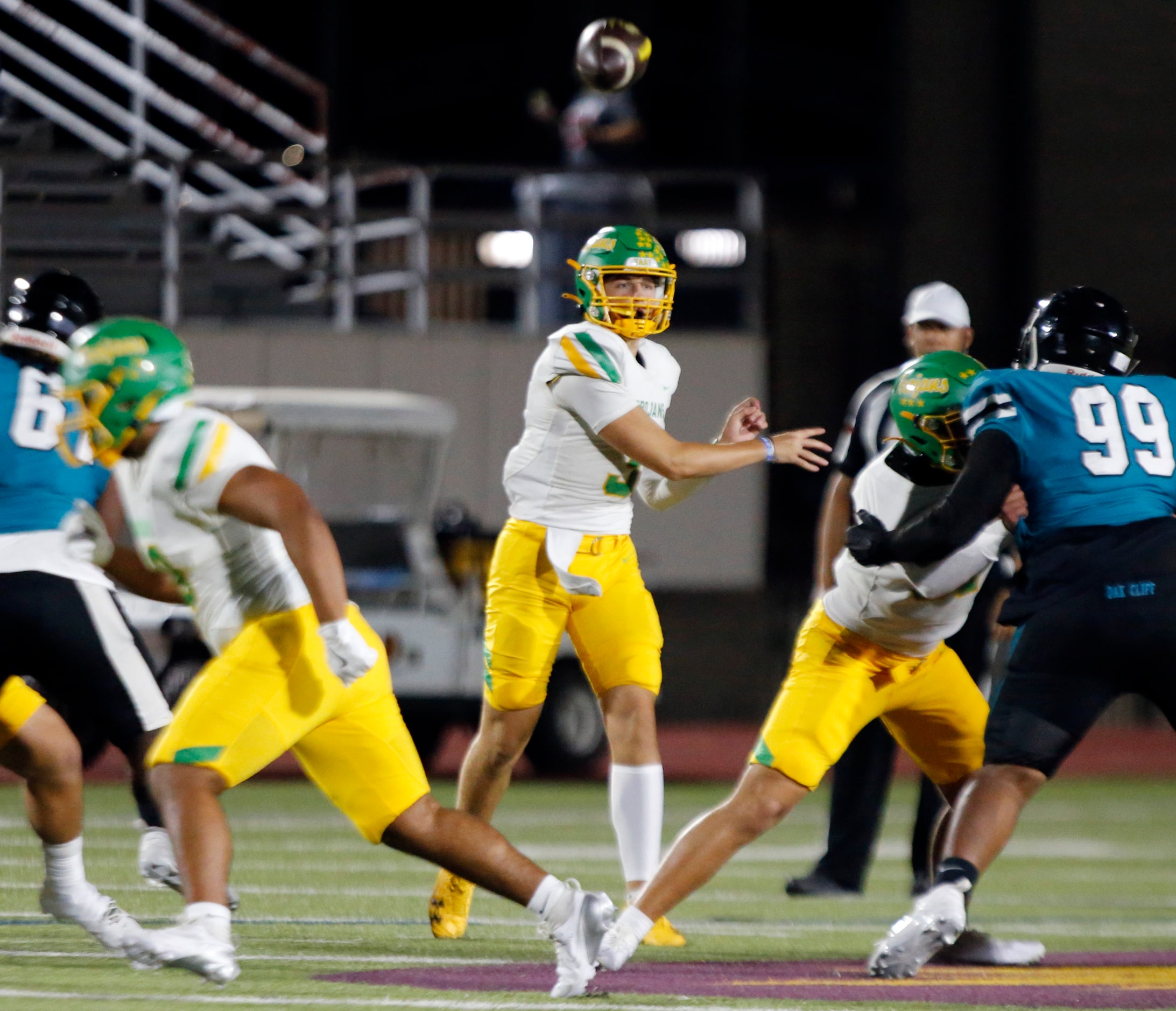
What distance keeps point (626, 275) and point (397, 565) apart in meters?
7.32

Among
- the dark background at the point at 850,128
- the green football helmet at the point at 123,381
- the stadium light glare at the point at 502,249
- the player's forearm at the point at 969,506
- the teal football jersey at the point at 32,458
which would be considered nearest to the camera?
the green football helmet at the point at 123,381

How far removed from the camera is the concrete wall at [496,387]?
55.7ft

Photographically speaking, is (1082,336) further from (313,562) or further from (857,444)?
(313,562)

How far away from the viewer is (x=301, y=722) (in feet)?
16.5

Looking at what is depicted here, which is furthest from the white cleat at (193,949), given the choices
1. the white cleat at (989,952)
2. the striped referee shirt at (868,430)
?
the striped referee shirt at (868,430)

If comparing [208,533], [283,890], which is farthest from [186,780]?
[283,890]

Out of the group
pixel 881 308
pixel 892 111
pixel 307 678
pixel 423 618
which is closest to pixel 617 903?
pixel 307 678

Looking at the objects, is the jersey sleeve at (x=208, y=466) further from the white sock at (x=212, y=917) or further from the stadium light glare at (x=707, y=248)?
the stadium light glare at (x=707, y=248)

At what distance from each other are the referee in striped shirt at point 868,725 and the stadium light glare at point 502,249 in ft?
42.4

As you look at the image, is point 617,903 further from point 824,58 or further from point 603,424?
point 824,58

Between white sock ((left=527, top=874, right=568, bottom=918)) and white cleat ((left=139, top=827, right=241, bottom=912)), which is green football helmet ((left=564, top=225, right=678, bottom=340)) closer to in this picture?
white sock ((left=527, top=874, right=568, bottom=918))

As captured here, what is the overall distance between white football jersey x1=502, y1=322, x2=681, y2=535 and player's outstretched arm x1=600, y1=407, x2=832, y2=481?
0.30m

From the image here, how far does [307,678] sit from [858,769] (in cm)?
316

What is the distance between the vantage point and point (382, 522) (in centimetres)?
1370
